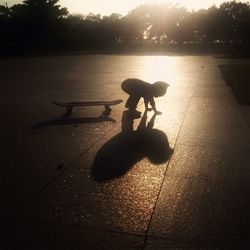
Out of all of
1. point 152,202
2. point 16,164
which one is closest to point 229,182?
point 152,202

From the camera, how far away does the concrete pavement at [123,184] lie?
12.7ft

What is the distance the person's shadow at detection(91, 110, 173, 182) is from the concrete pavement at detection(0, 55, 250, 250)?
4 centimetres

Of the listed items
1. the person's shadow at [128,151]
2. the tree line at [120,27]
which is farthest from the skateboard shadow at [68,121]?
the tree line at [120,27]

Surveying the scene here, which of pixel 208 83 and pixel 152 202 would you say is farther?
pixel 208 83

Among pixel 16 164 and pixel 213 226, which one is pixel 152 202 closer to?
pixel 213 226

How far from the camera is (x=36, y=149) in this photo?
700cm

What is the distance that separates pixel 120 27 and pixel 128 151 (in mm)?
74922

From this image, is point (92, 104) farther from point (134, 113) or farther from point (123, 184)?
point (123, 184)

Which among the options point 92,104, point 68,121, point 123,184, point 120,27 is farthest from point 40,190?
point 120,27

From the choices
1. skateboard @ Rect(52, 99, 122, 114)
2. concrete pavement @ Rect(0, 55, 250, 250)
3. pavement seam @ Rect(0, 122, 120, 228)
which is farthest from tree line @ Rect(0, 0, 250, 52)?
pavement seam @ Rect(0, 122, 120, 228)

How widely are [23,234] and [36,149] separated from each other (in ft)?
10.6

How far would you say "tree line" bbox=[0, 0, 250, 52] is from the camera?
58.2 m

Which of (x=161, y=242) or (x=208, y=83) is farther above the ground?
(x=161, y=242)

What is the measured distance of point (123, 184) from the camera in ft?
17.1
